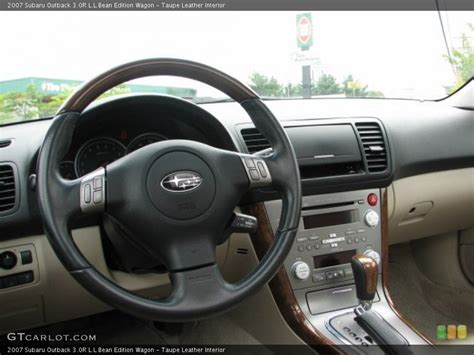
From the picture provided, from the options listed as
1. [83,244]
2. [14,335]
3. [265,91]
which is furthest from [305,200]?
[14,335]

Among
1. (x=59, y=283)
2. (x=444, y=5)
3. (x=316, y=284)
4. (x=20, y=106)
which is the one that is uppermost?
(x=444, y=5)

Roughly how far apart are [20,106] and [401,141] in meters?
1.21

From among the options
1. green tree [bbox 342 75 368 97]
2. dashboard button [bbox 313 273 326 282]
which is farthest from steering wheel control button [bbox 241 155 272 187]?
green tree [bbox 342 75 368 97]

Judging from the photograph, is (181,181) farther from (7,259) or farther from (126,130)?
(7,259)

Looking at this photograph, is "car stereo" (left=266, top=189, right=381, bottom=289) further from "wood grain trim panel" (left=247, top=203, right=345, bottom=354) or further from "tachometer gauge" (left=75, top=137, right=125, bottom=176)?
"tachometer gauge" (left=75, top=137, right=125, bottom=176)

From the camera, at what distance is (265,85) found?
1534 millimetres

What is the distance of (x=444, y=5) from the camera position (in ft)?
5.55

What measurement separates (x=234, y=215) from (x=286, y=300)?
512 mm

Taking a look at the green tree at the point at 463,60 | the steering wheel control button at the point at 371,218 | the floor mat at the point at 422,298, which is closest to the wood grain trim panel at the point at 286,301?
the steering wheel control button at the point at 371,218

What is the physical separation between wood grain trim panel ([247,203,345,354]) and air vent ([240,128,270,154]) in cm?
17

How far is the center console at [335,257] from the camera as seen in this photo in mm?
1418

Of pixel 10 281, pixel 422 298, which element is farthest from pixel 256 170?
pixel 422 298

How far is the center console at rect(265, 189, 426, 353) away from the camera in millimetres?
1418

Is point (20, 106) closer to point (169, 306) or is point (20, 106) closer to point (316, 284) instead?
point (169, 306)
